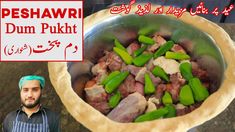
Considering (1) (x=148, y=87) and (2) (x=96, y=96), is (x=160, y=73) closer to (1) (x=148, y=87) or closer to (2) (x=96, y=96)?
(1) (x=148, y=87)

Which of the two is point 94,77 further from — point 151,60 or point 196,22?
point 196,22

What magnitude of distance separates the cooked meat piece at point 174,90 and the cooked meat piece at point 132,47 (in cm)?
21

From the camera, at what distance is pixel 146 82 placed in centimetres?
125

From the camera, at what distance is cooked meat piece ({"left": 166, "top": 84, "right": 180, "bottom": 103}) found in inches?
48.7

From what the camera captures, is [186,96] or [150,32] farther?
[150,32]

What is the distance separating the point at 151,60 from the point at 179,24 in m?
0.17

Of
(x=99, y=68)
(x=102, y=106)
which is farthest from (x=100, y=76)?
(x=102, y=106)

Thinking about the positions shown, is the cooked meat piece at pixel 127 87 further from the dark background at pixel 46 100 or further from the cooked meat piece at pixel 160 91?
the dark background at pixel 46 100

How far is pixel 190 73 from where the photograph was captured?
1.28 meters

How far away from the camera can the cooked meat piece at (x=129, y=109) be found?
3.79 feet

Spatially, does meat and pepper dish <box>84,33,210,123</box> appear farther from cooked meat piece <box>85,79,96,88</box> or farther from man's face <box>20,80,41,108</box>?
man's face <box>20,80,41,108</box>

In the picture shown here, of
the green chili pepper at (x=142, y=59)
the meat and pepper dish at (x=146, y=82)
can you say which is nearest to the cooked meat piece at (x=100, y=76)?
the meat and pepper dish at (x=146, y=82)

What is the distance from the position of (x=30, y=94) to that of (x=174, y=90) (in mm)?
477

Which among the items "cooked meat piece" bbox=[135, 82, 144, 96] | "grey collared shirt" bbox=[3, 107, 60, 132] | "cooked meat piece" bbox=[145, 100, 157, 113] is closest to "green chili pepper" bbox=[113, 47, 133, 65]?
"cooked meat piece" bbox=[135, 82, 144, 96]
